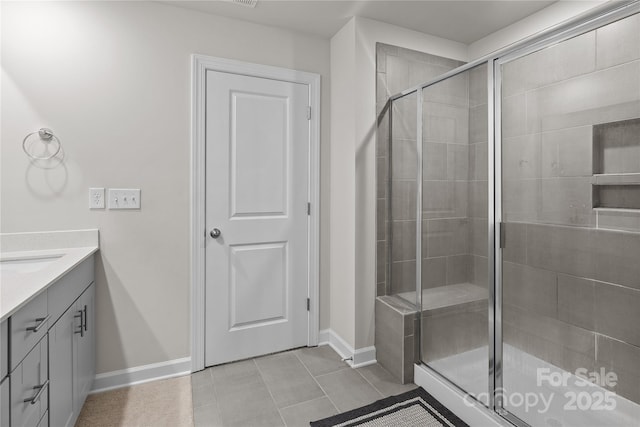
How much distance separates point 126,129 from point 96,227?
62cm

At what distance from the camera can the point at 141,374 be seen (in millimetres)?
2168

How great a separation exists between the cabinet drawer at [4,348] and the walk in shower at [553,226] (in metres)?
1.92

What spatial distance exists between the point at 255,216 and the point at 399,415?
1.53m

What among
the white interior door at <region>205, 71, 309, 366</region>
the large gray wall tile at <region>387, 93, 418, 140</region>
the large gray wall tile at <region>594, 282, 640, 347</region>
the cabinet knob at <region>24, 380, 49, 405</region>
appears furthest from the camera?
the white interior door at <region>205, 71, 309, 366</region>

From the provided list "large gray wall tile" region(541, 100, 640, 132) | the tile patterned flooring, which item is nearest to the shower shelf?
"large gray wall tile" region(541, 100, 640, 132)

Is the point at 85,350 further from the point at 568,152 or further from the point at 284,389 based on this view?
the point at 568,152

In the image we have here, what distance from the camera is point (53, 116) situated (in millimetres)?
1943

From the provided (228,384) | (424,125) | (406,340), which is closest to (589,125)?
(424,125)

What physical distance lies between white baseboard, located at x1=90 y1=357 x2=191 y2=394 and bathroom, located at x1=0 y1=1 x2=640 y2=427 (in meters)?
0.01

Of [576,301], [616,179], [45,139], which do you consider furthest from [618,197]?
[45,139]

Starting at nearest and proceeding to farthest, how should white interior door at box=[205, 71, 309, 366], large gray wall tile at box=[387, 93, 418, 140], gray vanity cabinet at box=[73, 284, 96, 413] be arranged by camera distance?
1. gray vanity cabinet at box=[73, 284, 96, 413]
2. large gray wall tile at box=[387, 93, 418, 140]
3. white interior door at box=[205, 71, 309, 366]

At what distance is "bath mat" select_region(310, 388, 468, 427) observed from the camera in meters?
1.78

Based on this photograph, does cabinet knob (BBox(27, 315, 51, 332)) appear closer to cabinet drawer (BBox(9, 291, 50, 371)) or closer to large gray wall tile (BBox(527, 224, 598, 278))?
cabinet drawer (BBox(9, 291, 50, 371))

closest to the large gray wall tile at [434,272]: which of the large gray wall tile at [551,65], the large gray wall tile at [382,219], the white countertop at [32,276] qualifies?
the large gray wall tile at [382,219]
